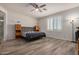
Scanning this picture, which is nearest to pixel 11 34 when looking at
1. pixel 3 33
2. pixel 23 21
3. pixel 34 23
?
pixel 3 33

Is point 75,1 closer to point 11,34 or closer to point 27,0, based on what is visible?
point 27,0

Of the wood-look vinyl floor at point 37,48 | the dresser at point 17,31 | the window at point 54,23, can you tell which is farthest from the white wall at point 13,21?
the window at point 54,23

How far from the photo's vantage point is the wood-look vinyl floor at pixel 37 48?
8.52ft

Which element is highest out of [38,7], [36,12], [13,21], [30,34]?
[38,7]

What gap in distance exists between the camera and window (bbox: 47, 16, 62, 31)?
9.05 feet

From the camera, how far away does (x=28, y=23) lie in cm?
277

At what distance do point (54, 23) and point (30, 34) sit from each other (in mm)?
610

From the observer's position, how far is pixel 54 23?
2781 mm

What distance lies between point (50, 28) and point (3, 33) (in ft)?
3.52

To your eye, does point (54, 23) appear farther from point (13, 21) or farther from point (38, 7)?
point (13, 21)

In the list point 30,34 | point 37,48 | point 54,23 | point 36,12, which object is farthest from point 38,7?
point 37,48

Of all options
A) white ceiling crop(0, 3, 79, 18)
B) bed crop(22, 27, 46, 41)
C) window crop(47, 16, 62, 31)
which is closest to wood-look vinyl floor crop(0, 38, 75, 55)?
bed crop(22, 27, 46, 41)

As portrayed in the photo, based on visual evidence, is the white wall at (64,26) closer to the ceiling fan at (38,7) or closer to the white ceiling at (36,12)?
the white ceiling at (36,12)

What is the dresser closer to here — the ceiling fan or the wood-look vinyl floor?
the wood-look vinyl floor
